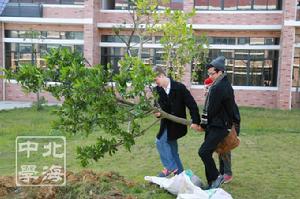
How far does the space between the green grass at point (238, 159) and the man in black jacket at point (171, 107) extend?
47 cm

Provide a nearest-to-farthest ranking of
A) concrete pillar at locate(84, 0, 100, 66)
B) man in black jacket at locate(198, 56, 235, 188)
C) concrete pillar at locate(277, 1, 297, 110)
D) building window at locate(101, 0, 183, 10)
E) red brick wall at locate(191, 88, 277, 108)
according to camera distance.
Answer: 1. man in black jacket at locate(198, 56, 235, 188)
2. concrete pillar at locate(277, 1, 297, 110)
3. red brick wall at locate(191, 88, 277, 108)
4. concrete pillar at locate(84, 0, 100, 66)
5. building window at locate(101, 0, 183, 10)

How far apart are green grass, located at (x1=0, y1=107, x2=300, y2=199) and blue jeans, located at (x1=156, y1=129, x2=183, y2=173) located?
38 cm

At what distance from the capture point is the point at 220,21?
56.6 feet

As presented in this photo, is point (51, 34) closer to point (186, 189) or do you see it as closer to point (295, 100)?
point (295, 100)

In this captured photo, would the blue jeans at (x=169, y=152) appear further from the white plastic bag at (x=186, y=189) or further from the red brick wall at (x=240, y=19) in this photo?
the red brick wall at (x=240, y=19)

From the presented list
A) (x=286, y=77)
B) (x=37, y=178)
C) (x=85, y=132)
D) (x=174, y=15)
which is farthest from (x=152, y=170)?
(x=286, y=77)

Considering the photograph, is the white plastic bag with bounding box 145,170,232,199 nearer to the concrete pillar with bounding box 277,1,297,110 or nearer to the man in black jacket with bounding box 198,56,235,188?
the man in black jacket with bounding box 198,56,235,188

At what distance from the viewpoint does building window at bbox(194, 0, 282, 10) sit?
17.1 metres

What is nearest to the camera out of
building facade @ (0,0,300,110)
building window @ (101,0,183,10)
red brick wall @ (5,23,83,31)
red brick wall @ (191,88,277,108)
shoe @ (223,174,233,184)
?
shoe @ (223,174,233,184)

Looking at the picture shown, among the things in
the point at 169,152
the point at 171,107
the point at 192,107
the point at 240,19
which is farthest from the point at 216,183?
the point at 240,19

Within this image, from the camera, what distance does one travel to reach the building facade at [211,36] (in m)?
16.7

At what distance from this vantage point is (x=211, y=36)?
57.8 feet

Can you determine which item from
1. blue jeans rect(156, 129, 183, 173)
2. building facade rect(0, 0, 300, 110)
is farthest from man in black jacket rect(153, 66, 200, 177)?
building facade rect(0, 0, 300, 110)

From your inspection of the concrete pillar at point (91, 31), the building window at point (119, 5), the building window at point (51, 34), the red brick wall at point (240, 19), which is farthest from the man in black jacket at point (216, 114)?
the building window at point (51, 34)
